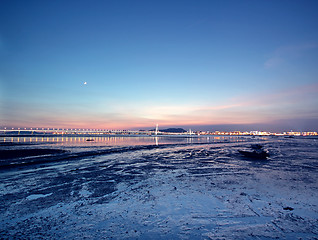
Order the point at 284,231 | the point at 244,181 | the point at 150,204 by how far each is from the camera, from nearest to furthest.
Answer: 1. the point at 284,231
2. the point at 150,204
3. the point at 244,181

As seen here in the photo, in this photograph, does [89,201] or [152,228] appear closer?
[152,228]

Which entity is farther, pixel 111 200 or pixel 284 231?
pixel 111 200

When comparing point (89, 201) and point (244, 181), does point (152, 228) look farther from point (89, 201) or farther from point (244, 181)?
point (244, 181)

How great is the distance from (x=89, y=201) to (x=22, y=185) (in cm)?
412

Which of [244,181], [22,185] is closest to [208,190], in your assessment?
[244,181]

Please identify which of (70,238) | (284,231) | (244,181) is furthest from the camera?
(244,181)

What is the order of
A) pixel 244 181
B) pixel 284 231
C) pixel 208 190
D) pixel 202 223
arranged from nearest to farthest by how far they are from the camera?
pixel 284 231
pixel 202 223
pixel 208 190
pixel 244 181

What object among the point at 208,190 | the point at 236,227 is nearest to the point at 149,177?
the point at 208,190

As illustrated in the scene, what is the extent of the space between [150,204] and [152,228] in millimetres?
1501

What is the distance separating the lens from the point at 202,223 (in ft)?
14.3

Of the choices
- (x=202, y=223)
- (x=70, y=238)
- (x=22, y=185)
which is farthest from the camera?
(x=22, y=185)

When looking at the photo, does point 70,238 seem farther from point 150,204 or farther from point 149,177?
point 149,177

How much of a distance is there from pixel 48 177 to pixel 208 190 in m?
8.20

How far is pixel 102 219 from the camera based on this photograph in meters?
4.55
